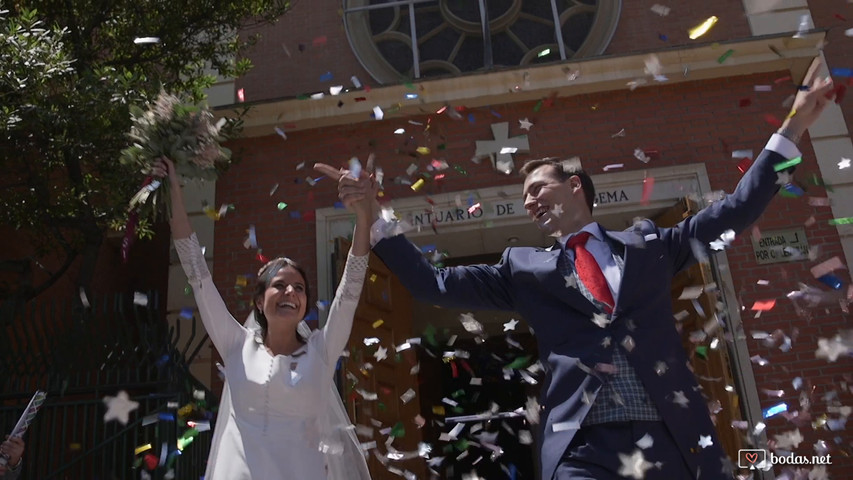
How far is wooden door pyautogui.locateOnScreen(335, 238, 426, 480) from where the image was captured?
674 cm

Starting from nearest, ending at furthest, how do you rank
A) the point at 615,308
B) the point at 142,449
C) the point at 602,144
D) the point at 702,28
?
1. the point at 615,308
2. the point at 142,449
3. the point at 602,144
4. the point at 702,28

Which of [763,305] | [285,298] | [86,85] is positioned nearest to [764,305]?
[763,305]

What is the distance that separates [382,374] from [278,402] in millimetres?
3925

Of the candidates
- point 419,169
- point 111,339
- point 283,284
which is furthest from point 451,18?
point 283,284

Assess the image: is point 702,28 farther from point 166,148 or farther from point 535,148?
point 166,148

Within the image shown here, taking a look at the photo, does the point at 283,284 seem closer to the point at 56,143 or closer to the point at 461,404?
the point at 56,143

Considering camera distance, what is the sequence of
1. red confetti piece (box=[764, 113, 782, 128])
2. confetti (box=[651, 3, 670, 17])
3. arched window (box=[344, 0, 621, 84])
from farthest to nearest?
arched window (box=[344, 0, 621, 84]) < confetti (box=[651, 3, 670, 17]) < red confetti piece (box=[764, 113, 782, 128])

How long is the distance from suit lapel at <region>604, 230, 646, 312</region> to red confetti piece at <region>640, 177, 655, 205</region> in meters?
4.45

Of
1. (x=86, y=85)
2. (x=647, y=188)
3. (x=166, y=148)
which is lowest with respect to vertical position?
(x=166, y=148)

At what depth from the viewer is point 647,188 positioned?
7.28 metres

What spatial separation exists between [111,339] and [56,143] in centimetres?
164

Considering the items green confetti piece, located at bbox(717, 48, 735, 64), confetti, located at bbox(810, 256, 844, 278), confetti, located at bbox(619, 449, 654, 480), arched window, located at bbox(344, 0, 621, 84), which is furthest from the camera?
arched window, located at bbox(344, 0, 621, 84)

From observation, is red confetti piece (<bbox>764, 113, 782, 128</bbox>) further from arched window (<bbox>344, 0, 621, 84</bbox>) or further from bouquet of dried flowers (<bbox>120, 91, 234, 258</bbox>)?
bouquet of dried flowers (<bbox>120, 91, 234, 258</bbox>)

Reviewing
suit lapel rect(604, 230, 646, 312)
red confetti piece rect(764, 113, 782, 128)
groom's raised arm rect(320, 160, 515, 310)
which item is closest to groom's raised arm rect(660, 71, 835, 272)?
suit lapel rect(604, 230, 646, 312)
